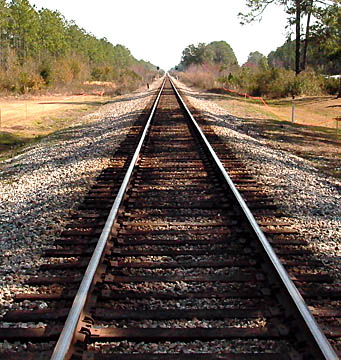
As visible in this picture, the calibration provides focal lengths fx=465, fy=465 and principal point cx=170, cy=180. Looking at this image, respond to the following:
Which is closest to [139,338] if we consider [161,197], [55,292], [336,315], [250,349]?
[250,349]

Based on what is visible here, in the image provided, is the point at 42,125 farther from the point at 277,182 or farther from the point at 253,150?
the point at 277,182

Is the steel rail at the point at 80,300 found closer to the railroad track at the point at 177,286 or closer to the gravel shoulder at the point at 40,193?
the railroad track at the point at 177,286

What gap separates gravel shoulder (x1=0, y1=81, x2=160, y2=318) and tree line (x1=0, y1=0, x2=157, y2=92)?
31.8 metres

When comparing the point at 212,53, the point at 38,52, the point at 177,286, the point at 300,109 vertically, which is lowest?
the point at 177,286

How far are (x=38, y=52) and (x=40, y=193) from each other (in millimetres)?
64172

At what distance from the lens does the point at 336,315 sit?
11.1ft

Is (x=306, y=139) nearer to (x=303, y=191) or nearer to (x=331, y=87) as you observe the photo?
(x=303, y=191)

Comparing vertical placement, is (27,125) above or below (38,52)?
below

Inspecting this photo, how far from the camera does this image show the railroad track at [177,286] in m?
3.05

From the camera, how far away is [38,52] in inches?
2606

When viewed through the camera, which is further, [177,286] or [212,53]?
[212,53]

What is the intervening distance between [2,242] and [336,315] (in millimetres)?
3459

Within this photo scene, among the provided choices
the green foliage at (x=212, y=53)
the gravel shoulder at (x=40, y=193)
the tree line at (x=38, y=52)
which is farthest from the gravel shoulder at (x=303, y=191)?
the green foliage at (x=212, y=53)

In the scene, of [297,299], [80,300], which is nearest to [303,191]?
[297,299]
